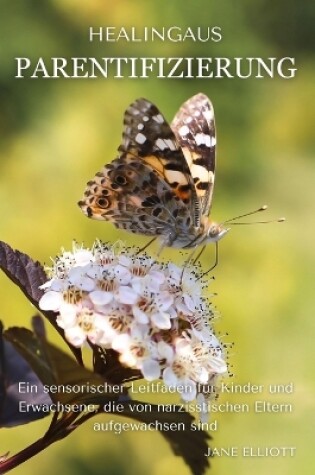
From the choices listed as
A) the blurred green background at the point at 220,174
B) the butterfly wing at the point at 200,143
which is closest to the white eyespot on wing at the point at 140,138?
the butterfly wing at the point at 200,143

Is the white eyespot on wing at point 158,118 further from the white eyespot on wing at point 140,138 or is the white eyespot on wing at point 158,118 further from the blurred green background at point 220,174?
the blurred green background at point 220,174

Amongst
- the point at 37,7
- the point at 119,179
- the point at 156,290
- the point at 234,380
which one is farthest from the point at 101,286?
the point at 37,7

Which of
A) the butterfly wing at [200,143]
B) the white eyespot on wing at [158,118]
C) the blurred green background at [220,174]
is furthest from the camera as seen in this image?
the blurred green background at [220,174]

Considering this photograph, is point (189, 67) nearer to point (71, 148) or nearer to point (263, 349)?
point (71, 148)

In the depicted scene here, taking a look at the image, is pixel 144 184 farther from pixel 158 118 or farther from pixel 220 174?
pixel 220 174

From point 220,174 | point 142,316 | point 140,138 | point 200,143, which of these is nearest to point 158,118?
point 140,138

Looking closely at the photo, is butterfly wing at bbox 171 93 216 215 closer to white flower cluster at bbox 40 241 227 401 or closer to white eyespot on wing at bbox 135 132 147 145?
white eyespot on wing at bbox 135 132 147 145

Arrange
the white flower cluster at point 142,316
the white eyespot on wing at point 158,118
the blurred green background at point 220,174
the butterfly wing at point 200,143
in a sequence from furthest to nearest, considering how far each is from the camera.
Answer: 1. the blurred green background at point 220,174
2. the butterfly wing at point 200,143
3. the white eyespot on wing at point 158,118
4. the white flower cluster at point 142,316
